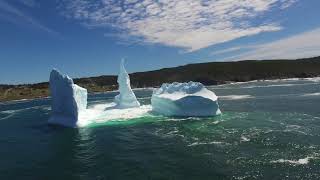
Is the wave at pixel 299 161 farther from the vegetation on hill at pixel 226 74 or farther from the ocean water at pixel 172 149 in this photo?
the vegetation on hill at pixel 226 74

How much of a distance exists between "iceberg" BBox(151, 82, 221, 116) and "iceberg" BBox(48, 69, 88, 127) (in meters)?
10.7

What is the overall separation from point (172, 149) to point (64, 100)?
60.8ft

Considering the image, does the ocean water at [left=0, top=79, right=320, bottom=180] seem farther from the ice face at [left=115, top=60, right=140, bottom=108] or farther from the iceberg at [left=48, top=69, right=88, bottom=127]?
the ice face at [left=115, top=60, right=140, bottom=108]

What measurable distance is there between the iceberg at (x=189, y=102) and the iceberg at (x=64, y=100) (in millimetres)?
10686

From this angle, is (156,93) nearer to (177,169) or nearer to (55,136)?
(55,136)

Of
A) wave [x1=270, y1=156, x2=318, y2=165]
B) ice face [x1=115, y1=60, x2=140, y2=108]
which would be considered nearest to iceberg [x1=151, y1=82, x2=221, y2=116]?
ice face [x1=115, y1=60, x2=140, y2=108]

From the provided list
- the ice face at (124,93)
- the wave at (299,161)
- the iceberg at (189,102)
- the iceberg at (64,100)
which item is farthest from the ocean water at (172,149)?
the ice face at (124,93)

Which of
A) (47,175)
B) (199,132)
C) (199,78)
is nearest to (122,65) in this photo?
(199,132)

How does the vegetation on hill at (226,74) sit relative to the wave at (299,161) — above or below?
above

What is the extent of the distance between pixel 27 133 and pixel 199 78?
13670 cm

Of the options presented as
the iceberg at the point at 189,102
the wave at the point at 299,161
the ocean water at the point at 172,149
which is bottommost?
the wave at the point at 299,161

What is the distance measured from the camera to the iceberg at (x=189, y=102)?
43.8 m

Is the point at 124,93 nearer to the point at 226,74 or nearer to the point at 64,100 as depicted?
the point at 64,100

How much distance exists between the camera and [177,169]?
22.4 meters
